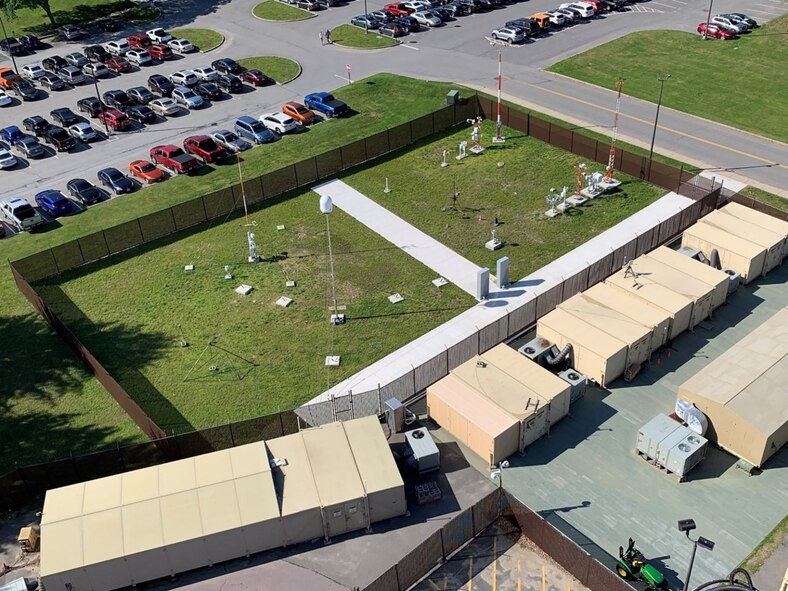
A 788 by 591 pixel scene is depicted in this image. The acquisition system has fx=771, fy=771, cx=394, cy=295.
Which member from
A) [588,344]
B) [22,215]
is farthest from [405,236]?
[22,215]

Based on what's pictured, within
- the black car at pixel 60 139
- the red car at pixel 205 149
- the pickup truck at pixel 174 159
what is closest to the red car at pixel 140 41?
the black car at pixel 60 139

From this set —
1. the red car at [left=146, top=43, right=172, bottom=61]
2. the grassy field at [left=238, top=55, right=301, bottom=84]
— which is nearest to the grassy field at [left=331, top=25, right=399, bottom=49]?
the grassy field at [left=238, top=55, right=301, bottom=84]

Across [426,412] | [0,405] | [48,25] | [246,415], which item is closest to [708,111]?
[426,412]

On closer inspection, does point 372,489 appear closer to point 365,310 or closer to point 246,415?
point 246,415

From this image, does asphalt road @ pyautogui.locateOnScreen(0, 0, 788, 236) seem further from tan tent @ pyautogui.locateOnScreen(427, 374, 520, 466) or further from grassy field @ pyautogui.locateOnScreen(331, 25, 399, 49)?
tan tent @ pyautogui.locateOnScreen(427, 374, 520, 466)

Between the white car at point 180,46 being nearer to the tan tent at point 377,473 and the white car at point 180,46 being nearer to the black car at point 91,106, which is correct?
the black car at point 91,106

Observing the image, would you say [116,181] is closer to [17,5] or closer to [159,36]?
[159,36]
